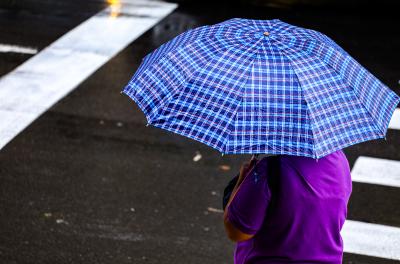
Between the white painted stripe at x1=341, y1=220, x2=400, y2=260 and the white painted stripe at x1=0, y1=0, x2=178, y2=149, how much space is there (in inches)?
132

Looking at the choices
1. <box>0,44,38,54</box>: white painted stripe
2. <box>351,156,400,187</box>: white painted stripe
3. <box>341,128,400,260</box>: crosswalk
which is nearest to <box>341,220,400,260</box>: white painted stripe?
<box>341,128,400,260</box>: crosswalk

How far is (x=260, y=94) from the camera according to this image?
3.71 m

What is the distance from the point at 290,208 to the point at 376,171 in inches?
181

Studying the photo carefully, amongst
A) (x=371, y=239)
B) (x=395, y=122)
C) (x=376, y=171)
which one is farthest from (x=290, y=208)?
(x=395, y=122)

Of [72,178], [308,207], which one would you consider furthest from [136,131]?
[308,207]

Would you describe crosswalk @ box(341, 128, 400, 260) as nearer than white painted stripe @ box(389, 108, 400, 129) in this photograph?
Yes

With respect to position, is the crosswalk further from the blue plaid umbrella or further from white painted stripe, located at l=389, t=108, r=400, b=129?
the blue plaid umbrella

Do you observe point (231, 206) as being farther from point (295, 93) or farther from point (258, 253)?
point (295, 93)

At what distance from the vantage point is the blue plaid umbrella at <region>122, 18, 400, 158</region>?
3686 mm

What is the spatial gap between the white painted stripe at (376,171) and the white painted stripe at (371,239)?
79 cm

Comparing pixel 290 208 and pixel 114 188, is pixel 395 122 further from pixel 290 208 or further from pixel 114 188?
pixel 290 208

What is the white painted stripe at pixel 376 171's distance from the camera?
7789 millimetres

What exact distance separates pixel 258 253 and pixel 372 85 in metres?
1.03

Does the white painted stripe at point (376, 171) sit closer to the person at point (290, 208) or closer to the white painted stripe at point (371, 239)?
the white painted stripe at point (371, 239)
